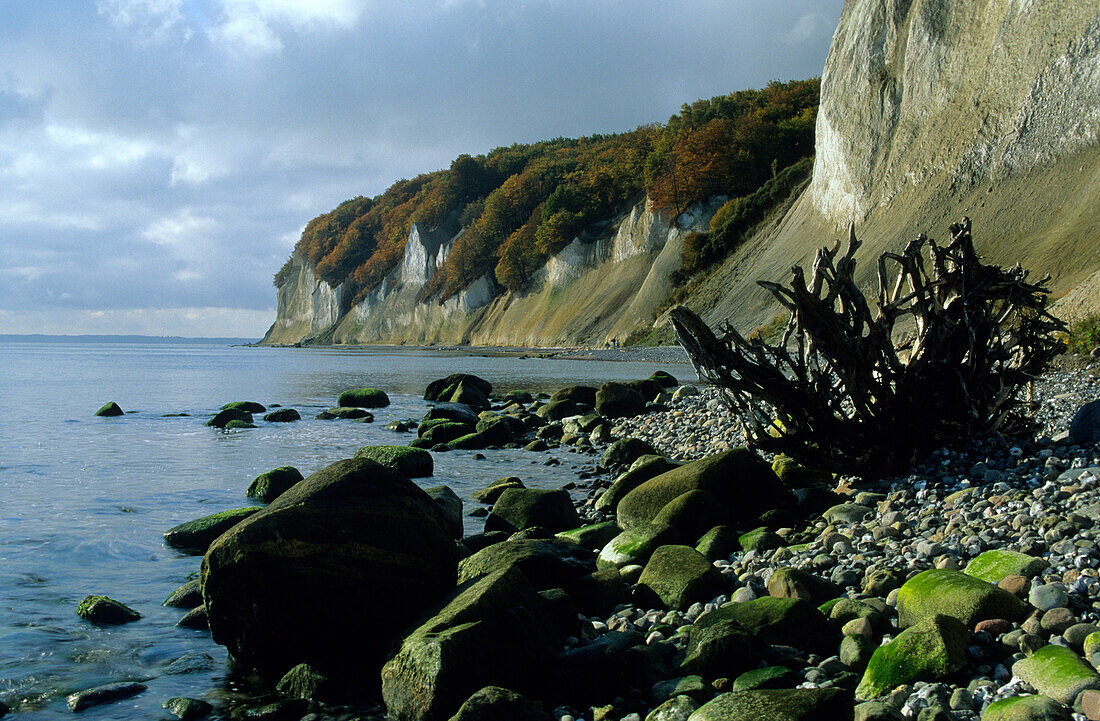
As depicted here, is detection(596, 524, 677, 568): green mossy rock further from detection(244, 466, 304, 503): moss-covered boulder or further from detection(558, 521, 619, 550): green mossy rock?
detection(244, 466, 304, 503): moss-covered boulder

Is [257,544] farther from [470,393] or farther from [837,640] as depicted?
[470,393]

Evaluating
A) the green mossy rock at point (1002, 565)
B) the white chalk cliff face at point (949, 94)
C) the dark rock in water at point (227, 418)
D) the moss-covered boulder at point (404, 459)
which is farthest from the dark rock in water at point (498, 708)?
the white chalk cliff face at point (949, 94)

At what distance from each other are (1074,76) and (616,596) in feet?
107

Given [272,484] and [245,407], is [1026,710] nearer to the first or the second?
[272,484]

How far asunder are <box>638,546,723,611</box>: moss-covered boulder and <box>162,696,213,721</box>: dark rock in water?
3389mm

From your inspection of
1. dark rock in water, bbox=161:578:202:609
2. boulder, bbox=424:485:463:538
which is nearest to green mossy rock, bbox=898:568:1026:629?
boulder, bbox=424:485:463:538

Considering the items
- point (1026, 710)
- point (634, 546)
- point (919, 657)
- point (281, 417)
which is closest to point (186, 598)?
point (634, 546)

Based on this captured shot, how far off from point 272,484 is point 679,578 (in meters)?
7.75

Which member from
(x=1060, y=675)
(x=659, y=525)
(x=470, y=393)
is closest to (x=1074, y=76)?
(x=470, y=393)

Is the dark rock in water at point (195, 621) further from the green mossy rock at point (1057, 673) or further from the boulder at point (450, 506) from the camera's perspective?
the green mossy rock at point (1057, 673)

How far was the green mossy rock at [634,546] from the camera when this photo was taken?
711 cm

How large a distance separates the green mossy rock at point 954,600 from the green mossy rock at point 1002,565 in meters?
0.23

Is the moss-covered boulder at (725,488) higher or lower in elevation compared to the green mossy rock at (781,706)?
higher

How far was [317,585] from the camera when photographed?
17.9ft
